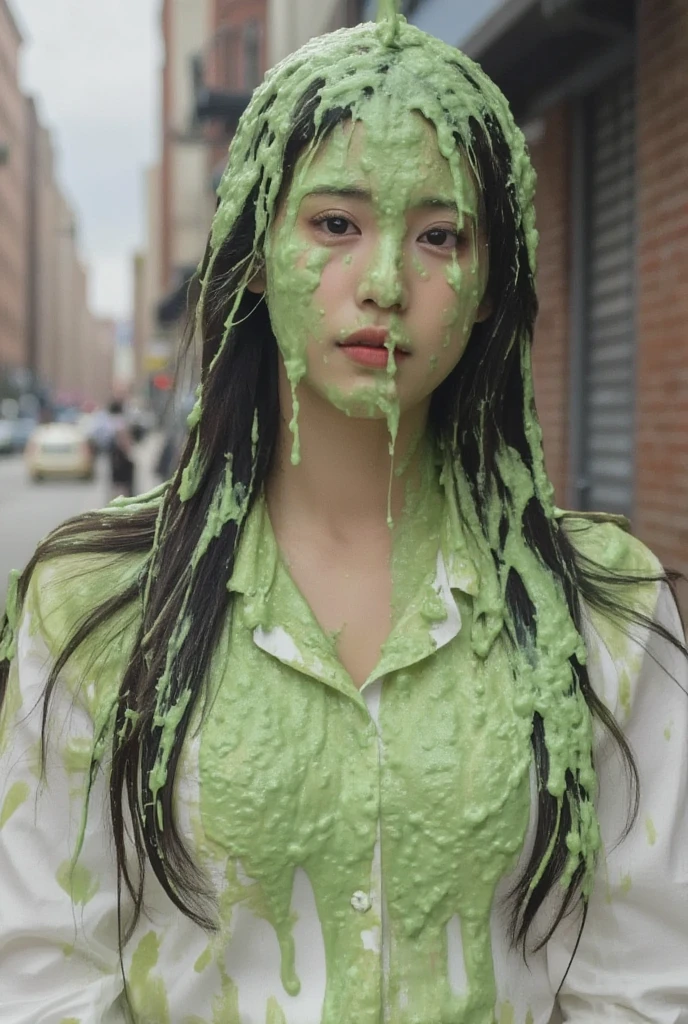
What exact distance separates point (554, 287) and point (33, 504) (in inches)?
650

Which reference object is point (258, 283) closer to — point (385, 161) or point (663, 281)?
point (385, 161)

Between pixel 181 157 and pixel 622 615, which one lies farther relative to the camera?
pixel 181 157

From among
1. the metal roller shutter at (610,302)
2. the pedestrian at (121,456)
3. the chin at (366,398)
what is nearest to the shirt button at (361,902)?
the chin at (366,398)

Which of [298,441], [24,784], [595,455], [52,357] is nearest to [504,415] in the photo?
[298,441]

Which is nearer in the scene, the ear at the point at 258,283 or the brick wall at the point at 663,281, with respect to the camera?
the ear at the point at 258,283

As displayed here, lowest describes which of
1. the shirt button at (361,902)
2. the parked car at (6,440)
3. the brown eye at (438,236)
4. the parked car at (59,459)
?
the shirt button at (361,902)

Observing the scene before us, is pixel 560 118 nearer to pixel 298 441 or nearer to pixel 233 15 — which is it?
pixel 298 441

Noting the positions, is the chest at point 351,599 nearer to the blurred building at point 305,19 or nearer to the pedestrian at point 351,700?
the pedestrian at point 351,700

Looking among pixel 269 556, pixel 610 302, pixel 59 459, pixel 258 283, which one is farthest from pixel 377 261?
pixel 59 459

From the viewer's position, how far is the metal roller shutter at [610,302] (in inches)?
249

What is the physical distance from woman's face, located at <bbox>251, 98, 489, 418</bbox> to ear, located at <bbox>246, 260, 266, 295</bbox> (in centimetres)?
7

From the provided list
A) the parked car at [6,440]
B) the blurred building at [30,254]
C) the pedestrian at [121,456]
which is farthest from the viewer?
A: the blurred building at [30,254]

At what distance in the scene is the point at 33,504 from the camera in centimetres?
2216

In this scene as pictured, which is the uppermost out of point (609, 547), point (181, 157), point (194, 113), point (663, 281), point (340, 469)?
point (181, 157)
